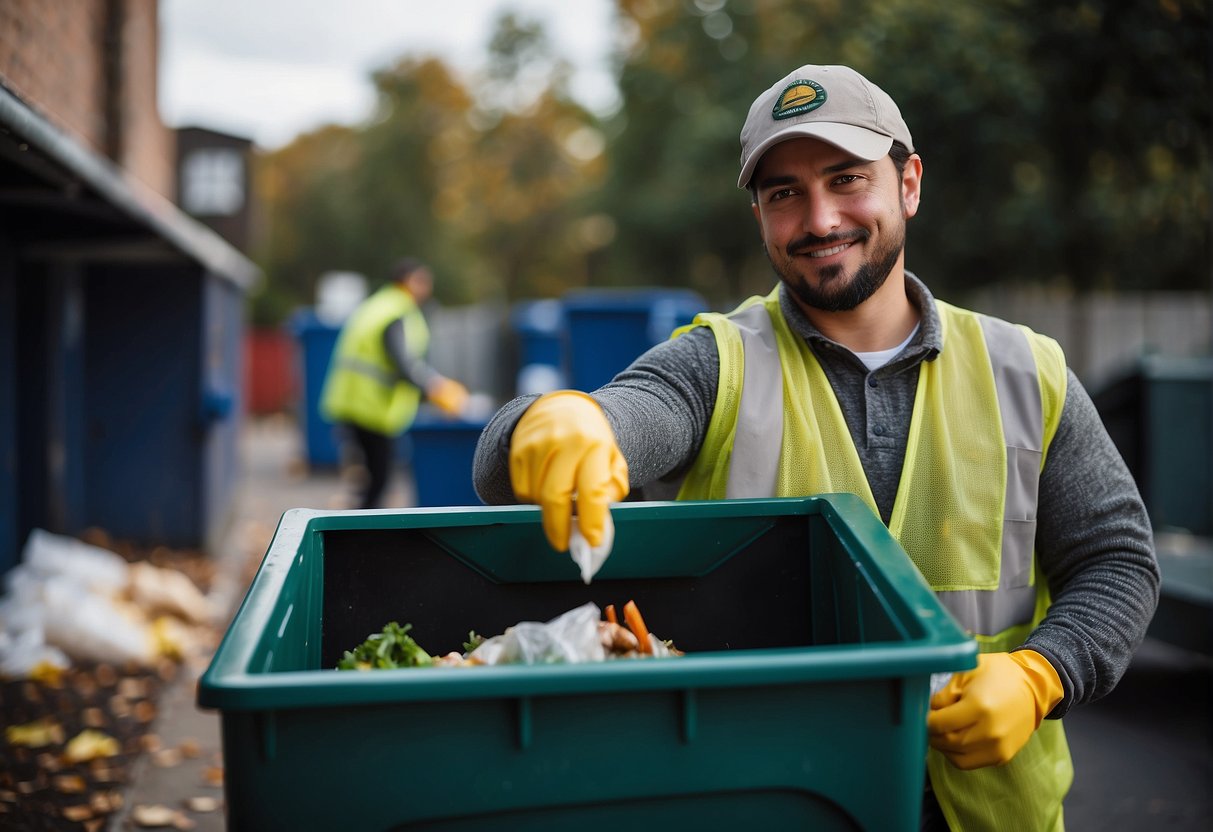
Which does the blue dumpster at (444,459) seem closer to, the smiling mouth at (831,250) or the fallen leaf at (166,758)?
the fallen leaf at (166,758)

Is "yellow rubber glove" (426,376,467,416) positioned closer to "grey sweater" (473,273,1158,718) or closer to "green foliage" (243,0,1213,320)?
"green foliage" (243,0,1213,320)

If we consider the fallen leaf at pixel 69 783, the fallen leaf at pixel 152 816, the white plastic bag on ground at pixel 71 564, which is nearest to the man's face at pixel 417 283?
the white plastic bag on ground at pixel 71 564

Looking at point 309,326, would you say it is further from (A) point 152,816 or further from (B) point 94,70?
(A) point 152,816

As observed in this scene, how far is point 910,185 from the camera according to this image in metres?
2.09

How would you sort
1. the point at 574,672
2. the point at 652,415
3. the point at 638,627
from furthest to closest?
the point at 652,415, the point at 638,627, the point at 574,672

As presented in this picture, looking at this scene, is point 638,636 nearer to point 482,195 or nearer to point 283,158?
point 482,195

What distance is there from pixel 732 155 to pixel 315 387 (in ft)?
28.4

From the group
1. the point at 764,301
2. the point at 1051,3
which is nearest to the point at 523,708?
the point at 764,301

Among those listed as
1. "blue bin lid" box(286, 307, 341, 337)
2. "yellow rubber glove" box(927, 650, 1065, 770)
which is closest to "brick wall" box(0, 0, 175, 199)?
"blue bin lid" box(286, 307, 341, 337)

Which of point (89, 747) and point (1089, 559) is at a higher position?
point (1089, 559)

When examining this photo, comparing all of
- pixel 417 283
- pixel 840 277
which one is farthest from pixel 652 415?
pixel 417 283

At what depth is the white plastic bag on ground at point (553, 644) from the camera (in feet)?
4.67

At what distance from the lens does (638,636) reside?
166cm

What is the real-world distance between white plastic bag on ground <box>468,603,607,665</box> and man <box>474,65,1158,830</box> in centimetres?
38
